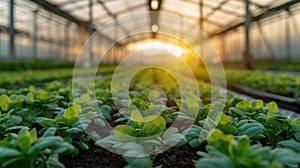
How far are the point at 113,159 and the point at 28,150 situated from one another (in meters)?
0.67

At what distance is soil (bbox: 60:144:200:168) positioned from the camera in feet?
5.27

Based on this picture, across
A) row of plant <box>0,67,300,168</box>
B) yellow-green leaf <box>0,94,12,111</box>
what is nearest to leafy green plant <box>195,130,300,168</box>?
row of plant <box>0,67,300,168</box>

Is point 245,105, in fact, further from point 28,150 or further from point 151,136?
point 28,150

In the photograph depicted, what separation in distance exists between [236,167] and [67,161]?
3.31ft

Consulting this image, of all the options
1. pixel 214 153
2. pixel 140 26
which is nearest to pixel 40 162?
pixel 214 153

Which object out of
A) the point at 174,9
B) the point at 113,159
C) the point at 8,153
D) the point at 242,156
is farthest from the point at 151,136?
the point at 174,9

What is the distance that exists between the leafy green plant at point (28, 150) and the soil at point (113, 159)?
0.39 meters

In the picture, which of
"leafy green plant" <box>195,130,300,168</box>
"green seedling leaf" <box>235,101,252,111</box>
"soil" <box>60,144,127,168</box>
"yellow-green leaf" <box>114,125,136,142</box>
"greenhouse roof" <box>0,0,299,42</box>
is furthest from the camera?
"greenhouse roof" <box>0,0,299,42</box>

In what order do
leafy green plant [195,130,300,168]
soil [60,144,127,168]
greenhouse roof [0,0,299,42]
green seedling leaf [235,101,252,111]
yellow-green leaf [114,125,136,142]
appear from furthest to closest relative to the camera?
greenhouse roof [0,0,299,42] → green seedling leaf [235,101,252,111] → soil [60,144,127,168] → yellow-green leaf [114,125,136,142] → leafy green plant [195,130,300,168]

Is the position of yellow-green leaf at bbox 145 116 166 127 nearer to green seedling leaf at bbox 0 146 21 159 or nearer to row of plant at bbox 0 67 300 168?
row of plant at bbox 0 67 300 168

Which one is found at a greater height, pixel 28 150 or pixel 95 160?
pixel 28 150

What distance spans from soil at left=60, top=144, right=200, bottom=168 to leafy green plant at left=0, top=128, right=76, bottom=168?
0.39 m

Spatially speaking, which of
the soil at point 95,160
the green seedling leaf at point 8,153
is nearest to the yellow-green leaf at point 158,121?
the soil at point 95,160

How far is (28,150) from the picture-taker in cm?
111
